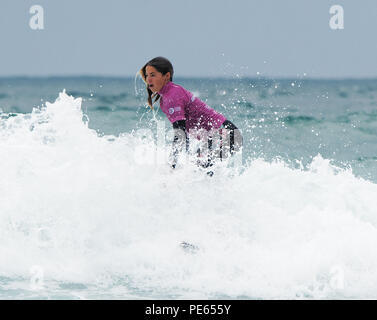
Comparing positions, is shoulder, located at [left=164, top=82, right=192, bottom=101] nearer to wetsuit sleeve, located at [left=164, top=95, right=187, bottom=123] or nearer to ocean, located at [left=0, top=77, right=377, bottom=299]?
wetsuit sleeve, located at [left=164, top=95, right=187, bottom=123]

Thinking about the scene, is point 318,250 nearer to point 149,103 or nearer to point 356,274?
point 356,274

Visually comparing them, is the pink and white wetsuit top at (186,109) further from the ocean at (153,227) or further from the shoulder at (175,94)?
the ocean at (153,227)

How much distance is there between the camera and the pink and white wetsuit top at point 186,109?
4995 mm

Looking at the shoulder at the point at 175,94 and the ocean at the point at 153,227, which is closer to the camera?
the ocean at the point at 153,227

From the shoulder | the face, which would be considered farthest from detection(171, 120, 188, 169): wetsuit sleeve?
the face

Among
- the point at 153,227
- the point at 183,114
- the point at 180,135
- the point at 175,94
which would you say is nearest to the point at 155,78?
the point at 175,94

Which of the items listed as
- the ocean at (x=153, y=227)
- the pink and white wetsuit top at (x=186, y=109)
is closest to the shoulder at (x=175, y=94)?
the pink and white wetsuit top at (x=186, y=109)

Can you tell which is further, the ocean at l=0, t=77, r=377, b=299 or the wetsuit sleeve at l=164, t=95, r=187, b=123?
the wetsuit sleeve at l=164, t=95, r=187, b=123

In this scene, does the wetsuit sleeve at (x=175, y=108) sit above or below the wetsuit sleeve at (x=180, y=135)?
above

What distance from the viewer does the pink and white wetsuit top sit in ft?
16.4

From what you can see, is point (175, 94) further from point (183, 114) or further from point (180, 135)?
point (180, 135)

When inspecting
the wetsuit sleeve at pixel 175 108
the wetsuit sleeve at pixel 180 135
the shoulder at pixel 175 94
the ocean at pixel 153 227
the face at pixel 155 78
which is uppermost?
the face at pixel 155 78
